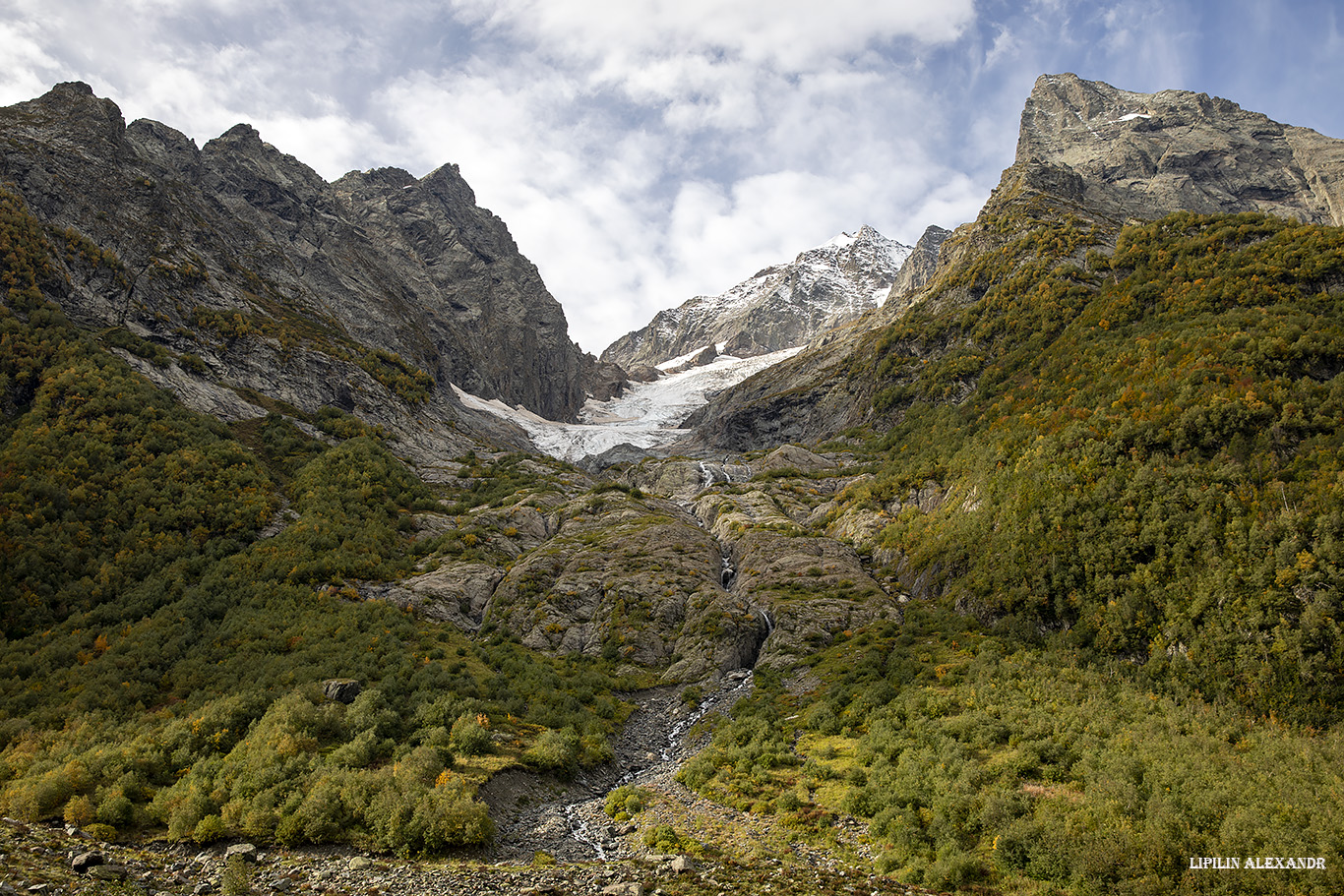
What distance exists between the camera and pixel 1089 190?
123m

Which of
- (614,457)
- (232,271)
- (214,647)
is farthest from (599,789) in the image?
(614,457)

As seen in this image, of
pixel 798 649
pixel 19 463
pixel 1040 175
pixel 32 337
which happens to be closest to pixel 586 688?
pixel 798 649

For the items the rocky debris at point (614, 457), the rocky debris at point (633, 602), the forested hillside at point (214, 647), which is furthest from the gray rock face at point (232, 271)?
the rocky debris at point (633, 602)

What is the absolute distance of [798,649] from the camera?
38.8 metres

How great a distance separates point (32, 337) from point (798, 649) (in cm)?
6686

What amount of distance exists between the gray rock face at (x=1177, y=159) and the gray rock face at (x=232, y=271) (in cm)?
11655

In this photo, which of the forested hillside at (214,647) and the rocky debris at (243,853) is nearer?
the rocky debris at (243,853)

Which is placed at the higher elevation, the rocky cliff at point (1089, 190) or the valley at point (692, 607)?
the rocky cliff at point (1089, 190)

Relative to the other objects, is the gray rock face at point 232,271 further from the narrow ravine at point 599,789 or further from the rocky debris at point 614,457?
the narrow ravine at point 599,789

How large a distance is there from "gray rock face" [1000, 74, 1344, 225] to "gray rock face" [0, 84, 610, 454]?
116547mm

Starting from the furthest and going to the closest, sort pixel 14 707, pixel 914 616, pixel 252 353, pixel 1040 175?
pixel 1040 175, pixel 252 353, pixel 914 616, pixel 14 707

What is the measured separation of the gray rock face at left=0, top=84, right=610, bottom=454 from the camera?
69.6 meters

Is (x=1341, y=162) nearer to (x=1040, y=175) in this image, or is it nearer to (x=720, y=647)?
(x=1040, y=175)

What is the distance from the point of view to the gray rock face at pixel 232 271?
69.6 meters
